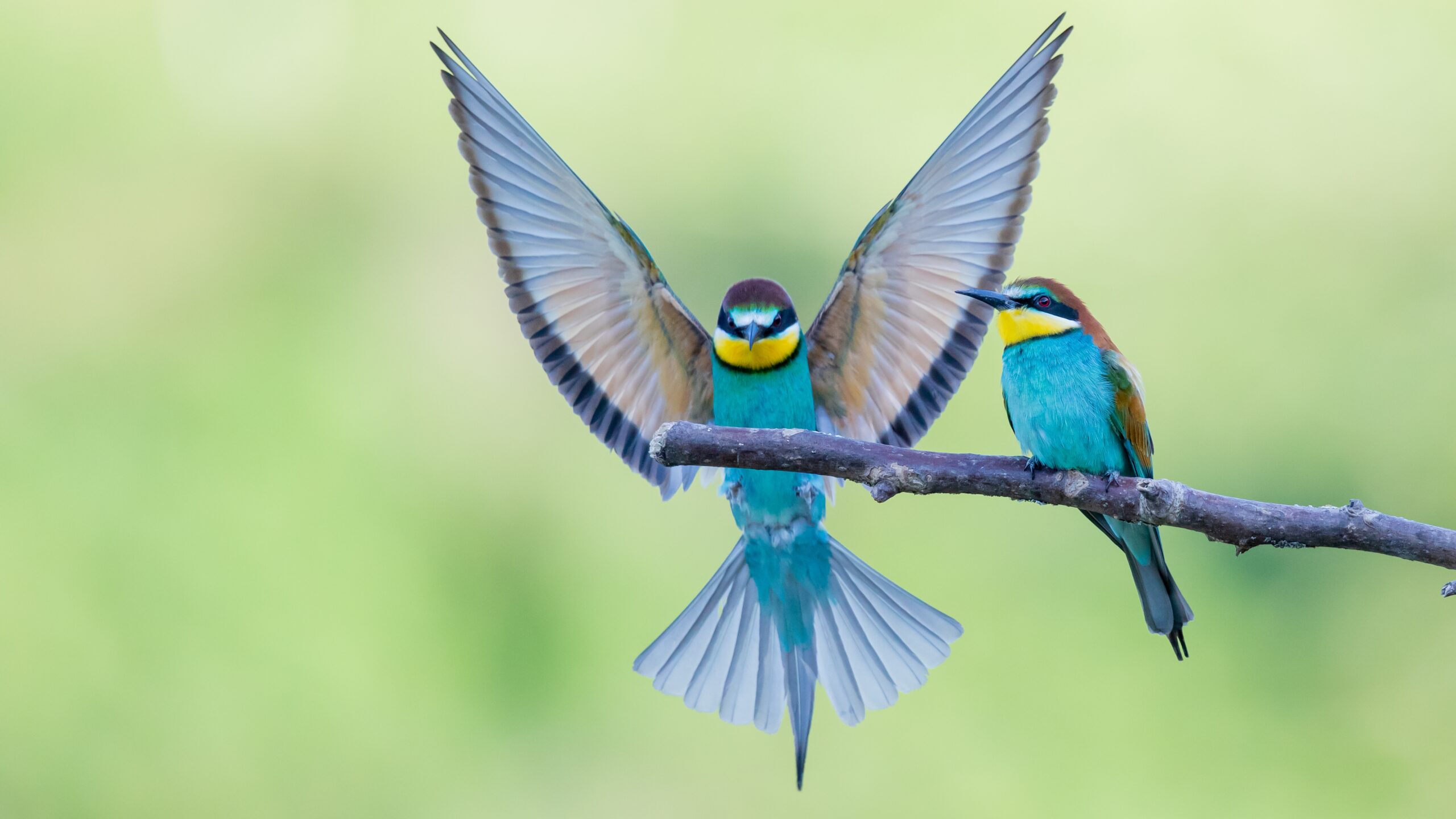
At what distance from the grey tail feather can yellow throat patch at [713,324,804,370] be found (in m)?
0.51

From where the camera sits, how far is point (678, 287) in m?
3.08

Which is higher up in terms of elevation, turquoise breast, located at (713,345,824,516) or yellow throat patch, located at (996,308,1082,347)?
yellow throat patch, located at (996,308,1082,347)

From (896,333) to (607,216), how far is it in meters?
0.46

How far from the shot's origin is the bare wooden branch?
Result: 113 centimetres

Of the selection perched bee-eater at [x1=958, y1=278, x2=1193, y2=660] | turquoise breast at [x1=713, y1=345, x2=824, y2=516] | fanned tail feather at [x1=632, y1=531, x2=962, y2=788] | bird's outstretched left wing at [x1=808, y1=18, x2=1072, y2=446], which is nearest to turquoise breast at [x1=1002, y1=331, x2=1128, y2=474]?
perched bee-eater at [x1=958, y1=278, x2=1193, y2=660]

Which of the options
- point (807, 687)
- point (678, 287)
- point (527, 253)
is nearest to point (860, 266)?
point (527, 253)

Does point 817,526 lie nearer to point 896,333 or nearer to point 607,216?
point 896,333

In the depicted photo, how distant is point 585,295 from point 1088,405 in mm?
728

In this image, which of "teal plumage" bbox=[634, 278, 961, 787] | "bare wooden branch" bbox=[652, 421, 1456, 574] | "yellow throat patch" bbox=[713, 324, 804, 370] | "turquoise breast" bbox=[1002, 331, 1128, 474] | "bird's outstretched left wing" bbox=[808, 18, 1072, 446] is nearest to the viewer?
"bare wooden branch" bbox=[652, 421, 1456, 574]

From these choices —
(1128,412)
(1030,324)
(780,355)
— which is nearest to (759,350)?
(780,355)

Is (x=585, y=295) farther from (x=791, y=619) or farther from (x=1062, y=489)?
(x=1062, y=489)

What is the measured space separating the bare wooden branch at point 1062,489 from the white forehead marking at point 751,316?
1.30ft

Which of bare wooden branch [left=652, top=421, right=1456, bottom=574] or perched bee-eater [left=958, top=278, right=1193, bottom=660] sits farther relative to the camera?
perched bee-eater [left=958, top=278, right=1193, bottom=660]

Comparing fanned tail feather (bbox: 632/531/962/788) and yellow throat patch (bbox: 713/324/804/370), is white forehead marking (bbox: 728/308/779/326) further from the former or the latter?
fanned tail feather (bbox: 632/531/962/788)
